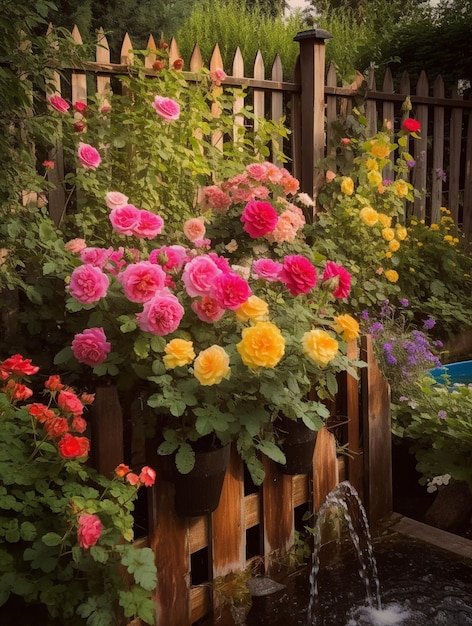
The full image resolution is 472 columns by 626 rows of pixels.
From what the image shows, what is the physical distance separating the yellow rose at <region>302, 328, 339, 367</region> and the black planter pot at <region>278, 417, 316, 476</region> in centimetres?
34

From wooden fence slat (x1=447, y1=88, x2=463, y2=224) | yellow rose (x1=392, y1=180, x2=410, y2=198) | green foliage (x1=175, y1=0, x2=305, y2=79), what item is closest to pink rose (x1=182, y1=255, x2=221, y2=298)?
yellow rose (x1=392, y1=180, x2=410, y2=198)

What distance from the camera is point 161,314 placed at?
1.88 meters

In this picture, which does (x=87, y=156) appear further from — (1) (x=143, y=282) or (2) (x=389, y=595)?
(2) (x=389, y=595)

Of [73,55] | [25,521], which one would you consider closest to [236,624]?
[25,521]

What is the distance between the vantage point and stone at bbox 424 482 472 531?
2826mm

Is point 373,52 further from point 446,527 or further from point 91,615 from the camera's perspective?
point 91,615

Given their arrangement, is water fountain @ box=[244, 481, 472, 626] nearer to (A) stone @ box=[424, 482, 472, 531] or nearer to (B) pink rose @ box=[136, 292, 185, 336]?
(A) stone @ box=[424, 482, 472, 531]

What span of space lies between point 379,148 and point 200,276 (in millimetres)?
3029

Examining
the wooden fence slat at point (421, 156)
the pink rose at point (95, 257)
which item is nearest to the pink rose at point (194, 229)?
the pink rose at point (95, 257)

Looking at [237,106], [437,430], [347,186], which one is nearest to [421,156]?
[347,186]

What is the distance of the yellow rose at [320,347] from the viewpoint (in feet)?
6.64

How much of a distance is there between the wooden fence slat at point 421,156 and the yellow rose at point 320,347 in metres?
3.87

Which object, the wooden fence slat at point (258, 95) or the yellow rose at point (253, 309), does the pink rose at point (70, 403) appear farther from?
the wooden fence slat at point (258, 95)

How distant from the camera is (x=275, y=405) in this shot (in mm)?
2094
